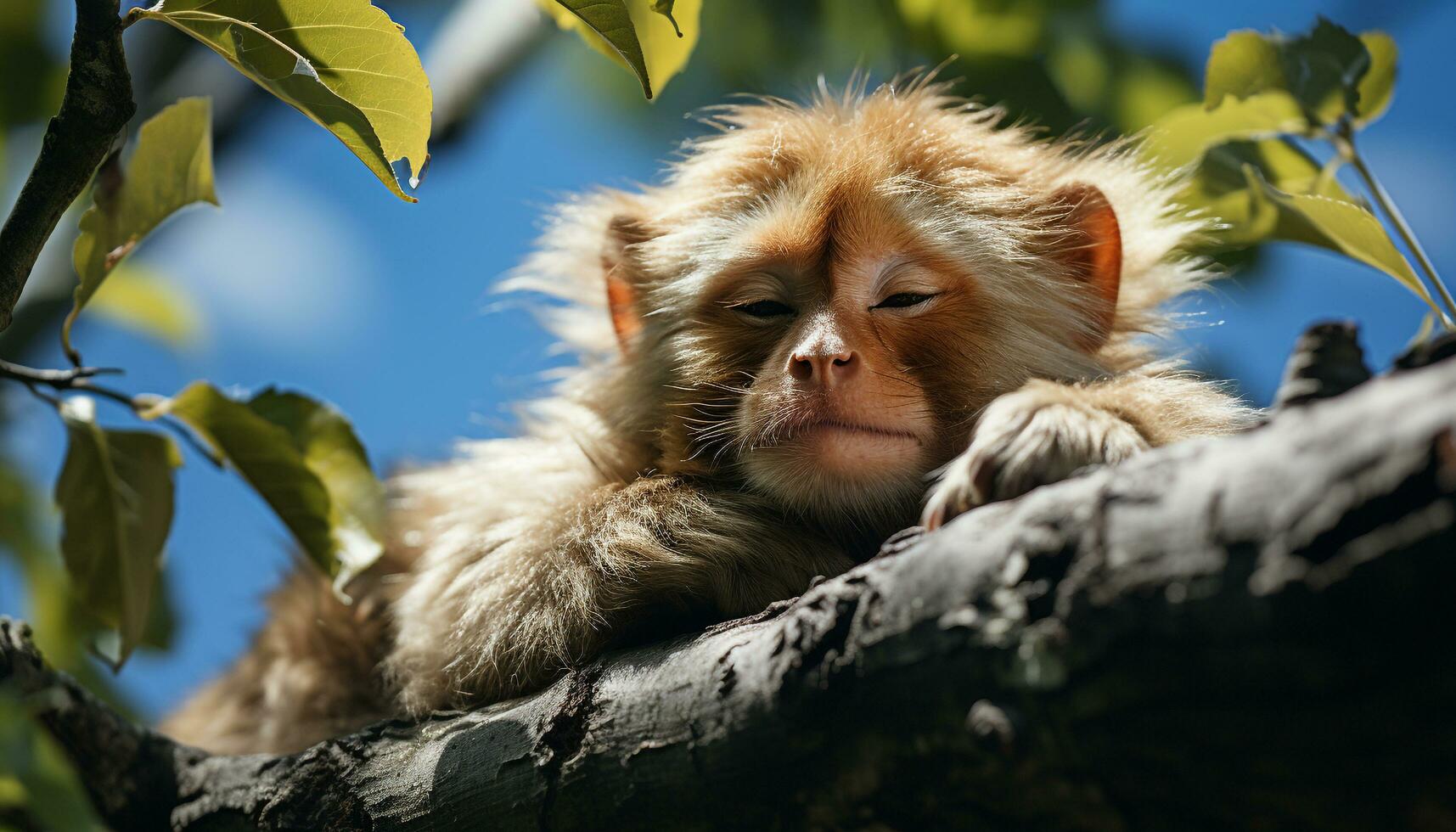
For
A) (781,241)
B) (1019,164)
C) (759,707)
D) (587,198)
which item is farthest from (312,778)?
(1019,164)

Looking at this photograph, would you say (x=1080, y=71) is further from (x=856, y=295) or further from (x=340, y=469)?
(x=340, y=469)

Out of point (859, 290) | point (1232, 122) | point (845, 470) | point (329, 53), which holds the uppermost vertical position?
point (1232, 122)

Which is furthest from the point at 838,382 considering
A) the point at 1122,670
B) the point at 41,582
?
the point at 41,582

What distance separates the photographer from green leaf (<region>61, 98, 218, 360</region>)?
6.93 ft

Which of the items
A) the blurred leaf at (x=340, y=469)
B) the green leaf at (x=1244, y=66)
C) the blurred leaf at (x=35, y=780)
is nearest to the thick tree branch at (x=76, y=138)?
the blurred leaf at (x=340, y=469)

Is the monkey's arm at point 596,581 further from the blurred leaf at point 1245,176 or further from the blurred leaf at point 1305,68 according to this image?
the blurred leaf at point 1305,68

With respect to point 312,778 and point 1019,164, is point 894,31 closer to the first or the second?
point 1019,164

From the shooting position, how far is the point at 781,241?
2.55 metres

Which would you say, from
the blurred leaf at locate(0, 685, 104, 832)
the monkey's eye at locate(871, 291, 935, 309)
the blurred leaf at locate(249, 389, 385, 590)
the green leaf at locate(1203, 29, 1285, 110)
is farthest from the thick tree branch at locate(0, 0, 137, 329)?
the green leaf at locate(1203, 29, 1285, 110)

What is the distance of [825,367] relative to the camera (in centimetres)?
222

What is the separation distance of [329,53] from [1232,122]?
1.79m

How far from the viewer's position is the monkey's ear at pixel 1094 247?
A: 279 cm

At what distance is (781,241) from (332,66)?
1.13m

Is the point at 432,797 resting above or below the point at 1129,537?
below
